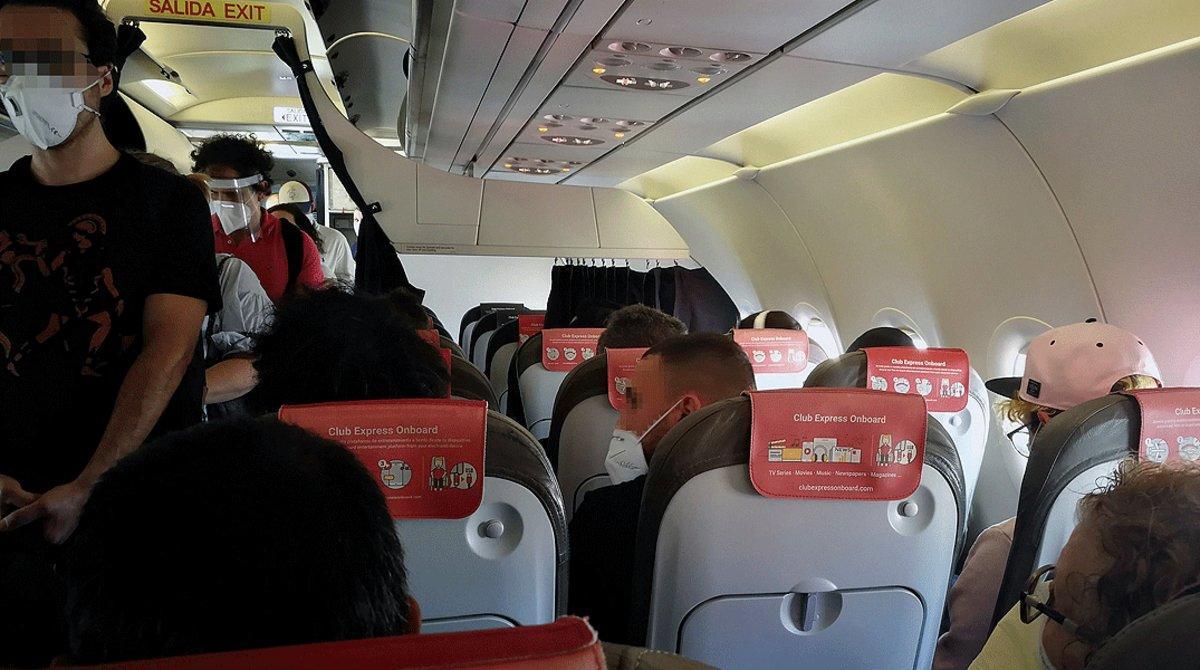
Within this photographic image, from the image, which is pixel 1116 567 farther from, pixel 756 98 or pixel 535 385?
pixel 756 98

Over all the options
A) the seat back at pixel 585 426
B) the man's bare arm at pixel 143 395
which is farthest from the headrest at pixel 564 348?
the man's bare arm at pixel 143 395

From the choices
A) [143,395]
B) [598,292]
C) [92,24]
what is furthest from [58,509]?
[598,292]

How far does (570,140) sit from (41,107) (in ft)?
16.1

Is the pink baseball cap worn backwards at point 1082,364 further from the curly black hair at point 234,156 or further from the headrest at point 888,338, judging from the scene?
the curly black hair at point 234,156

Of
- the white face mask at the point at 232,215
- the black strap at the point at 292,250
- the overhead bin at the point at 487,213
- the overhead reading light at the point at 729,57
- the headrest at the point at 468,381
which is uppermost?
the overhead reading light at the point at 729,57

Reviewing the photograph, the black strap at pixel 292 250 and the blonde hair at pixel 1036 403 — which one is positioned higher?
the black strap at pixel 292 250

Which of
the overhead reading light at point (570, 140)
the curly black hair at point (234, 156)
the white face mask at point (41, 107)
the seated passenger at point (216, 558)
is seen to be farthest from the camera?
the overhead reading light at point (570, 140)

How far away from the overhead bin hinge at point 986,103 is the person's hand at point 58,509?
385 centimetres

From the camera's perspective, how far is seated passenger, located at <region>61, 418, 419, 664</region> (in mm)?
688

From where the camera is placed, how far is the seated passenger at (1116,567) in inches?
39.6

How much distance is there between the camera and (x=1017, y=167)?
4098mm

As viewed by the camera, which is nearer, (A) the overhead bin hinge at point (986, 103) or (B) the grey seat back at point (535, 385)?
(A) the overhead bin hinge at point (986, 103)

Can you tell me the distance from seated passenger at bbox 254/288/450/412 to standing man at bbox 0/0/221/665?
0.22 metres

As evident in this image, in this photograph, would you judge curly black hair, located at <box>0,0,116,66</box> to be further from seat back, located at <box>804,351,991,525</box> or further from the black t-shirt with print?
seat back, located at <box>804,351,991,525</box>
